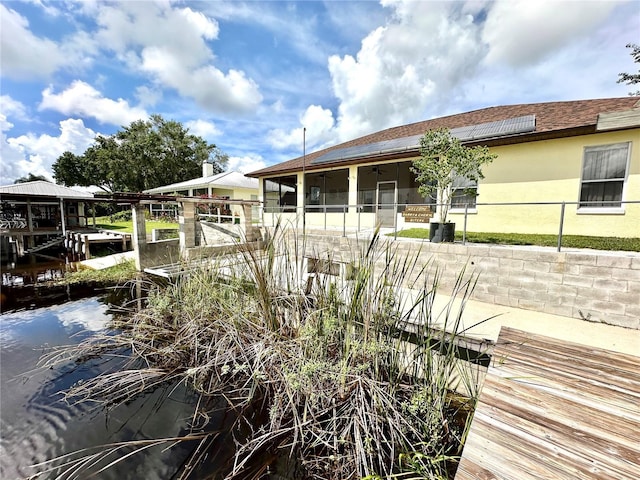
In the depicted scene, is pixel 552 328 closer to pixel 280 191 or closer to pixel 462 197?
pixel 462 197

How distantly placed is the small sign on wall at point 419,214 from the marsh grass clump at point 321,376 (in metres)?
4.71

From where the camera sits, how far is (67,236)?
585 inches

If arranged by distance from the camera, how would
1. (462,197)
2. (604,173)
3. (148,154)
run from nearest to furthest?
(604,173) → (462,197) → (148,154)

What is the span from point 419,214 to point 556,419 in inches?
244

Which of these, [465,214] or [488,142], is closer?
[465,214]

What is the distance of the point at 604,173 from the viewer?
7.29 m

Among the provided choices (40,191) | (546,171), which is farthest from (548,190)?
(40,191)

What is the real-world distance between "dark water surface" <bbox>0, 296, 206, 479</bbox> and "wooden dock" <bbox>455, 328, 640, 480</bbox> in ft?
9.13

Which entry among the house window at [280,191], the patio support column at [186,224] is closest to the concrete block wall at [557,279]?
the patio support column at [186,224]

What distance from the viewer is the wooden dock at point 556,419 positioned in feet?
5.46

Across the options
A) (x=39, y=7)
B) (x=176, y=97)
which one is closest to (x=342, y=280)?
(x=39, y=7)

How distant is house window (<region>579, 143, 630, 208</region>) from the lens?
279 inches

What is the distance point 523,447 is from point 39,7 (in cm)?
1104

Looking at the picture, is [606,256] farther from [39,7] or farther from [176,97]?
[176,97]
